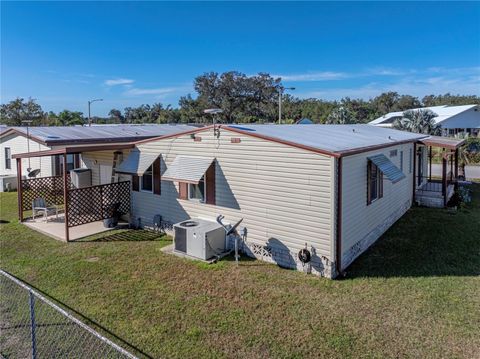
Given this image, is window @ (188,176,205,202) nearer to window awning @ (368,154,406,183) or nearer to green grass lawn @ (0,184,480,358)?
green grass lawn @ (0,184,480,358)

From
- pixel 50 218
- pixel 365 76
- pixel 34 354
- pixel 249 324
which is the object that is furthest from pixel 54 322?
pixel 365 76

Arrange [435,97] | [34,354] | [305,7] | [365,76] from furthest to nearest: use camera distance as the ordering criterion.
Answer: [435,97], [365,76], [305,7], [34,354]

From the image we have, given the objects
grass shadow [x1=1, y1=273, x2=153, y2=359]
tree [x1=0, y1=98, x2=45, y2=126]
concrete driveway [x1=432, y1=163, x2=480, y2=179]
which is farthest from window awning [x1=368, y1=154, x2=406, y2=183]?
tree [x1=0, y1=98, x2=45, y2=126]

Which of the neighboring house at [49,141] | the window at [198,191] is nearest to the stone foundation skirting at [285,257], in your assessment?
the window at [198,191]

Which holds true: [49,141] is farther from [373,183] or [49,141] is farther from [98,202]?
[373,183]

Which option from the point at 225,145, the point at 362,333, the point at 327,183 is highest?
the point at 225,145

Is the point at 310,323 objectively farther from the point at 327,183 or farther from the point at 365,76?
the point at 365,76
